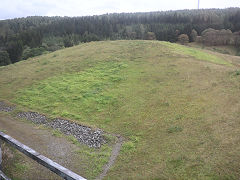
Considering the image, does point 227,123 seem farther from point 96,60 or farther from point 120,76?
point 96,60

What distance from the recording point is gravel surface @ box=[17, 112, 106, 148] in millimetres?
14352

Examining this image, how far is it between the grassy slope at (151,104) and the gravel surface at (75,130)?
0.94 meters

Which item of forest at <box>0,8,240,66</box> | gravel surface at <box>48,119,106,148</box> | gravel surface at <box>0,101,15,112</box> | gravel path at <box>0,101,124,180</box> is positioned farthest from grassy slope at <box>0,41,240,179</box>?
forest at <box>0,8,240,66</box>

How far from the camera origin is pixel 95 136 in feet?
49.2

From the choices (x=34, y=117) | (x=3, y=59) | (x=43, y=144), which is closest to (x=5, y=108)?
(x=34, y=117)

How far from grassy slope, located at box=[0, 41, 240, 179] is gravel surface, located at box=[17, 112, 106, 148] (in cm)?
94

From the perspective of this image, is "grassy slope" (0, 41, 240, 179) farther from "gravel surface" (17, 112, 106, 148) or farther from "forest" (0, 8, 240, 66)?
"forest" (0, 8, 240, 66)

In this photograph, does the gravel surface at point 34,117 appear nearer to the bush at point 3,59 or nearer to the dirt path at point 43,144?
the dirt path at point 43,144

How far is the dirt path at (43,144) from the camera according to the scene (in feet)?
31.3

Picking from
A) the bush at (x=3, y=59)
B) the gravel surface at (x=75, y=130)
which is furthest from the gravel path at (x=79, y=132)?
the bush at (x=3, y=59)

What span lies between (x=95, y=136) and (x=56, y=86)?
46.8 ft

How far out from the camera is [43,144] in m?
13.6

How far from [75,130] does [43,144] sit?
2.98 metres

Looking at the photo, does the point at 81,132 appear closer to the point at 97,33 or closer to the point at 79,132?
the point at 79,132
